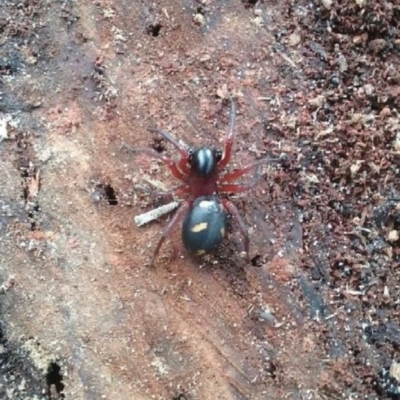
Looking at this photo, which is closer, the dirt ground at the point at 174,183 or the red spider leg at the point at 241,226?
the dirt ground at the point at 174,183

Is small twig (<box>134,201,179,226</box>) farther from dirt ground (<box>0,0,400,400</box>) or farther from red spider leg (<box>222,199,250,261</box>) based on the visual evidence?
red spider leg (<box>222,199,250,261</box>)

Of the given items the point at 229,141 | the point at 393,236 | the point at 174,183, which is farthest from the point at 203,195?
the point at 393,236

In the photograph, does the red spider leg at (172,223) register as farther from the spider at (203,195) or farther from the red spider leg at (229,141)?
the red spider leg at (229,141)

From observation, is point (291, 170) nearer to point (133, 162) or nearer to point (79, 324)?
point (133, 162)

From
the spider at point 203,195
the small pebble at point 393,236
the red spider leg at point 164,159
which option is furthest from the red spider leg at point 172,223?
the small pebble at point 393,236

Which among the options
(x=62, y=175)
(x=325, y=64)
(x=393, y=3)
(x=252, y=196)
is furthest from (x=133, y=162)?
(x=393, y=3)

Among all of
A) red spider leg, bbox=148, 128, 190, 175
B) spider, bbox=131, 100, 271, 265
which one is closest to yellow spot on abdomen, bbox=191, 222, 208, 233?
spider, bbox=131, 100, 271, 265
